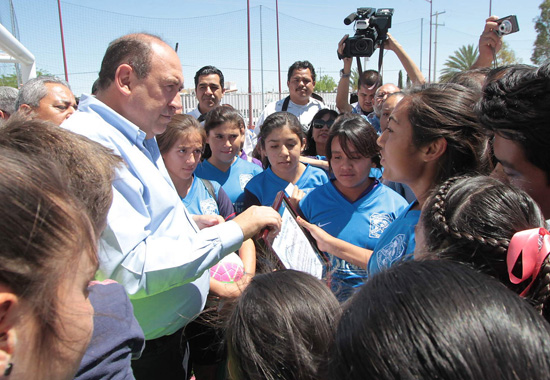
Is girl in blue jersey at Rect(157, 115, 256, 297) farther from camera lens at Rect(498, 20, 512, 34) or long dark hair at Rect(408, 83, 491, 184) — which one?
camera lens at Rect(498, 20, 512, 34)

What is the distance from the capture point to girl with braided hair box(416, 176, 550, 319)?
2.79 ft

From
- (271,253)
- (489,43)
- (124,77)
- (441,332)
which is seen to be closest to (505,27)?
(489,43)

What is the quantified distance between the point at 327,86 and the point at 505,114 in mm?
59317

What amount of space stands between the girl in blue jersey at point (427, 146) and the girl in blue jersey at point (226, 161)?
5.92 feet

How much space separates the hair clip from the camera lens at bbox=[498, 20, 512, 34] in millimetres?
2812

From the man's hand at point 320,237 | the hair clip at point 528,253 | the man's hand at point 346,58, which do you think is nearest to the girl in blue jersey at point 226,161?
the man's hand at point 320,237

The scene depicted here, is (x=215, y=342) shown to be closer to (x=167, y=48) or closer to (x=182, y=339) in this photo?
(x=182, y=339)

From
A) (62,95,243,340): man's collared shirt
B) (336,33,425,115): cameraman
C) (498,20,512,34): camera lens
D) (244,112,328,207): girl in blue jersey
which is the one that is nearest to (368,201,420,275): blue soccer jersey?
(62,95,243,340): man's collared shirt

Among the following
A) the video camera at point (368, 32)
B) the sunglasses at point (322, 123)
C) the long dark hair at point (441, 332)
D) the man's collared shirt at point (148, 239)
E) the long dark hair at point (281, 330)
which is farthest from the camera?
the video camera at point (368, 32)

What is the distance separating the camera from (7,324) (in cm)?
60

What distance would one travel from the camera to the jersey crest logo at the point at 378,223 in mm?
2297

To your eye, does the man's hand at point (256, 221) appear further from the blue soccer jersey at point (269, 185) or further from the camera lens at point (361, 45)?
the camera lens at point (361, 45)

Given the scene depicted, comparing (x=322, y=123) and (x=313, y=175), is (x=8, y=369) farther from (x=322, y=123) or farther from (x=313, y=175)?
(x=322, y=123)

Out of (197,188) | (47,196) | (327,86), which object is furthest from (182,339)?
(327,86)
